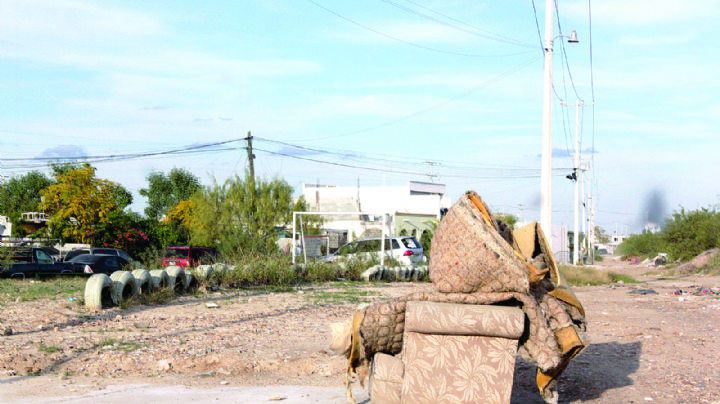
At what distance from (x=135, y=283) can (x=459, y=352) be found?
7.90 m

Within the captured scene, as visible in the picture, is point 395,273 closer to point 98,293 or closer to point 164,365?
point 98,293

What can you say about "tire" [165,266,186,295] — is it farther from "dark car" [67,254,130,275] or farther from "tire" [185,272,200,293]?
"dark car" [67,254,130,275]

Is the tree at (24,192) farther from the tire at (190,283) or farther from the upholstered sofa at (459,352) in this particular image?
the upholstered sofa at (459,352)

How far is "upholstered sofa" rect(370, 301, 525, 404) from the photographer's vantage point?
5.03 m

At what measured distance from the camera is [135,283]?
37.7ft

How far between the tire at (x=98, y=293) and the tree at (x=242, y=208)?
61.1 feet

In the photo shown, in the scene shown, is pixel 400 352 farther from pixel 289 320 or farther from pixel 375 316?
pixel 289 320

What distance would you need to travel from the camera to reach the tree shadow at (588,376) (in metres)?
6.10

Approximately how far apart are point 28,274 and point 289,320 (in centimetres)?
943

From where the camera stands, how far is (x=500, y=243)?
5.25 metres

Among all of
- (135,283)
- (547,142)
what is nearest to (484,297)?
(135,283)

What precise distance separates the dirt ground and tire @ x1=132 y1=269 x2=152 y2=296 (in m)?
0.50

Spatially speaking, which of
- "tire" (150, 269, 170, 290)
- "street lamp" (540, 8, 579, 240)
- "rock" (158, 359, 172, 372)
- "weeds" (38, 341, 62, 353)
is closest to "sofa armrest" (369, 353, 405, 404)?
"rock" (158, 359, 172, 372)

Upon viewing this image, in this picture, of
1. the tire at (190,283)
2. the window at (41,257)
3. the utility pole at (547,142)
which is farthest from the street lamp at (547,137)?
the window at (41,257)
